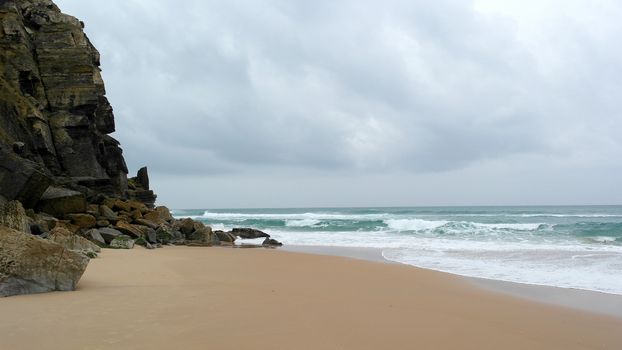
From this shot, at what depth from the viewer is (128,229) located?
15188 millimetres

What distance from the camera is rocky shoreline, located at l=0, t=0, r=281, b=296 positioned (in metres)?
13.8

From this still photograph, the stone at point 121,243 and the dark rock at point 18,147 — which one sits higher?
the dark rock at point 18,147

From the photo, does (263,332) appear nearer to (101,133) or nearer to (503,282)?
(503,282)

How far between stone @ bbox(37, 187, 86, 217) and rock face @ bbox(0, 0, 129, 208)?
1634 mm

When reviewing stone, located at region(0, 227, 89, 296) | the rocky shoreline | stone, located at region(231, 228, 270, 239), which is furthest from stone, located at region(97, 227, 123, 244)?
stone, located at region(231, 228, 270, 239)

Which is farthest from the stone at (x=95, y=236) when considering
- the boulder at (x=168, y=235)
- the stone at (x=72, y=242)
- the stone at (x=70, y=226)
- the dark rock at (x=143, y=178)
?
the dark rock at (x=143, y=178)

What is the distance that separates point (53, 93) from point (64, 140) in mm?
2283

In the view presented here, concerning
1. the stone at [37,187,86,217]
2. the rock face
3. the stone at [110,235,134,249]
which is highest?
the rock face

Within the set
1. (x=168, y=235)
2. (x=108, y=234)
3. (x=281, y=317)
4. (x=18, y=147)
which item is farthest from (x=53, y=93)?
(x=281, y=317)

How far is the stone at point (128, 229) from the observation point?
1511 centimetres

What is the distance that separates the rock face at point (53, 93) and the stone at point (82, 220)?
7.86 ft

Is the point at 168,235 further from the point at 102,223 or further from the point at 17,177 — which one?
the point at 17,177

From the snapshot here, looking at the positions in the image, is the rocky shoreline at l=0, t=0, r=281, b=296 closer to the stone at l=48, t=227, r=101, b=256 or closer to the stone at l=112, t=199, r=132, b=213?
the stone at l=112, t=199, r=132, b=213

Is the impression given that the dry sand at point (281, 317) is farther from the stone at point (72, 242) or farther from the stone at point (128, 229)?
the stone at point (128, 229)
